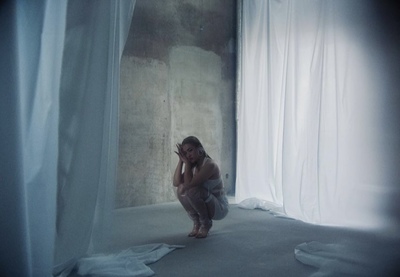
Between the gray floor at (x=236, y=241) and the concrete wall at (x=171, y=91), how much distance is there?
1.65ft

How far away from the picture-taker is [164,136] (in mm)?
4605

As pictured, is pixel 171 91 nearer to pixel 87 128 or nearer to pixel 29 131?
pixel 87 128

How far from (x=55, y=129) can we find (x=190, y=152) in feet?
4.12

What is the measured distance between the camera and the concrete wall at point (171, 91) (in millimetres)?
4324

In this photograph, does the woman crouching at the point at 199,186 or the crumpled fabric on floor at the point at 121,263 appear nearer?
the crumpled fabric on floor at the point at 121,263

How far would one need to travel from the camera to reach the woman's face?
9.60ft

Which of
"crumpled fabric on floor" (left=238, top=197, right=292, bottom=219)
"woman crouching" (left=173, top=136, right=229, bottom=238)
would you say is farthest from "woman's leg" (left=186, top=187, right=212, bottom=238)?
"crumpled fabric on floor" (left=238, top=197, right=292, bottom=219)

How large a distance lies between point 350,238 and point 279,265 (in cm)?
65

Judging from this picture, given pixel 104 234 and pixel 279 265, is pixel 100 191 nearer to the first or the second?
pixel 104 234

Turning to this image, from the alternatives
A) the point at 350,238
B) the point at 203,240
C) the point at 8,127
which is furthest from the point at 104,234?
the point at 350,238

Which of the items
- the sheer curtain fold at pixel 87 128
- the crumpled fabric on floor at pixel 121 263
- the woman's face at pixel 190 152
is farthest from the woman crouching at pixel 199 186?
the sheer curtain fold at pixel 87 128

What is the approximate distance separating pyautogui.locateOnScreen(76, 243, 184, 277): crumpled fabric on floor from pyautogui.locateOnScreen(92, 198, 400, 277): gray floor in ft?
0.22

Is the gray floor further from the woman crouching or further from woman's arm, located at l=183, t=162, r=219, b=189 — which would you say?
woman's arm, located at l=183, t=162, r=219, b=189

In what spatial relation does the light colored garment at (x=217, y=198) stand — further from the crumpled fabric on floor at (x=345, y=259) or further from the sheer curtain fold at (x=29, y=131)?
the sheer curtain fold at (x=29, y=131)
